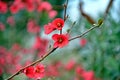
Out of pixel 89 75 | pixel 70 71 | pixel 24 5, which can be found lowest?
pixel 89 75

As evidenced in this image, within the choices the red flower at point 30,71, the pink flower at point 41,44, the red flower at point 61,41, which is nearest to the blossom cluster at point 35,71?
the red flower at point 30,71

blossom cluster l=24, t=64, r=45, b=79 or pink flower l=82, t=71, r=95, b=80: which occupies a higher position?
pink flower l=82, t=71, r=95, b=80

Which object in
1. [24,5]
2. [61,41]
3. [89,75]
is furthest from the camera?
[24,5]

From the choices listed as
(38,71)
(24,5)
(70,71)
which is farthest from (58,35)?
(70,71)

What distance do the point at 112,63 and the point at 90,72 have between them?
28 centimetres

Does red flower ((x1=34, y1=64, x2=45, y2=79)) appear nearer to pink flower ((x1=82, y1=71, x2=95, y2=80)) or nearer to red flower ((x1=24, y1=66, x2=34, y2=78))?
red flower ((x1=24, y1=66, x2=34, y2=78))

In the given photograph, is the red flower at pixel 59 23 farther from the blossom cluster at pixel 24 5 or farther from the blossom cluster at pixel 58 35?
the blossom cluster at pixel 24 5

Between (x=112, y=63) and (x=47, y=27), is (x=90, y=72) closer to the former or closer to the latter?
(x=112, y=63)

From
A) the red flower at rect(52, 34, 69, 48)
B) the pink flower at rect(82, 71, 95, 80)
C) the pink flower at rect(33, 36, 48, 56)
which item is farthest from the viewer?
the pink flower at rect(33, 36, 48, 56)

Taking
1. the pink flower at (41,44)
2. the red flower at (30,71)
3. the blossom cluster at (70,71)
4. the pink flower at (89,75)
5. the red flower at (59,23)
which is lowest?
the red flower at (30,71)

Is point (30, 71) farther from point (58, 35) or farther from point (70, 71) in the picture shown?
point (70, 71)

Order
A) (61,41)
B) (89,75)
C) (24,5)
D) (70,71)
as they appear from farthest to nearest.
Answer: (70,71)
(24,5)
(89,75)
(61,41)

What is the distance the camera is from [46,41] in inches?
Answer: 214

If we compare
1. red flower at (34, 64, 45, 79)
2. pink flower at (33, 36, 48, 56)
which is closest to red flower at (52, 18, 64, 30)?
red flower at (34, 64, 45, 79)
